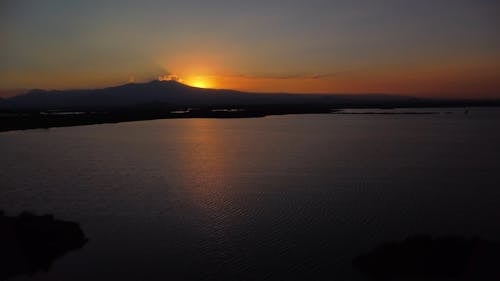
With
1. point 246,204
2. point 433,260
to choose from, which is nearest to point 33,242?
point 246,204

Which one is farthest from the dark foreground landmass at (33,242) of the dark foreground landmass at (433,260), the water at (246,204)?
the dark foreground landmass at (433,260)

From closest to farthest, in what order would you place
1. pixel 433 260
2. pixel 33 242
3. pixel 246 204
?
pixel 433 260 < pixel 33 242 < pixel 246 204

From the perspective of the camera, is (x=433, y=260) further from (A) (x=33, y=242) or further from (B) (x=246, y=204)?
(A) (x=33, y=242)

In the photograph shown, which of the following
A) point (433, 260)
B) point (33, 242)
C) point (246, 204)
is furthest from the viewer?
point (246, 204)

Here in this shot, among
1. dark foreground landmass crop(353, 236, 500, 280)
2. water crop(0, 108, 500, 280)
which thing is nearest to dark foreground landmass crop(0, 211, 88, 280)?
water crop(0, 108, 500, 280)

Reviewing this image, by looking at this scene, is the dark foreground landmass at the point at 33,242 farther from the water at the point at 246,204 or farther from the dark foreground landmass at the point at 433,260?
the dark foreground landmass at the point at 433,260

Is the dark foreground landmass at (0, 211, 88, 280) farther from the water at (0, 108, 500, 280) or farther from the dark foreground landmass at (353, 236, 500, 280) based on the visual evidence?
the dark foreground landmass at (353, 236, 500, 280)

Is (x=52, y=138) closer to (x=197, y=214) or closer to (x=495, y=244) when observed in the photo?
(x=197, y=214)
